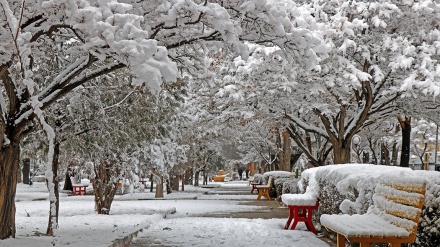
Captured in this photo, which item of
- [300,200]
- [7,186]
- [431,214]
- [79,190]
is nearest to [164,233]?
[300,200]

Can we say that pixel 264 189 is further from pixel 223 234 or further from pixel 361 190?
pixel 361 190

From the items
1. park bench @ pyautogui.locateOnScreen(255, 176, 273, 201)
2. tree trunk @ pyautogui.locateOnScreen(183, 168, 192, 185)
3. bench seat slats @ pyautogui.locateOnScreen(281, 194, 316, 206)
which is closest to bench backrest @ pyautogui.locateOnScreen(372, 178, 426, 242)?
bench seat slats @ pyautogui.locateOnScreen(281, 194, 316, 206)

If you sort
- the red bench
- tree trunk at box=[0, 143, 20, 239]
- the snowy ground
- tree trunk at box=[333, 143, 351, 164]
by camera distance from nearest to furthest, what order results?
tree trunk at box=[0, 143, 20, 239] < the snowy ground < tree trunk at box=[333, 143, 351, 164] < the red bench

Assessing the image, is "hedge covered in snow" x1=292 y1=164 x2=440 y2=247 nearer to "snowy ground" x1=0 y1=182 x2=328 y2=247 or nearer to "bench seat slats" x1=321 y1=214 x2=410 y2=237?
"bench seat slats" x1=321 y1=214 x2=410 y2=237

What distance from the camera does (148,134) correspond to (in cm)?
1268

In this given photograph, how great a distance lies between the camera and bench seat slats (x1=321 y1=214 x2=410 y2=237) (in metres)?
5.24

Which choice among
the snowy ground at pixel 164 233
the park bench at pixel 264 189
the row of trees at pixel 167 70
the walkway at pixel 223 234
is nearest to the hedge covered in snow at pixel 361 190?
the walkway at pixel 223 234

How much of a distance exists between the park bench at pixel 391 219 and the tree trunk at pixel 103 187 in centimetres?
947

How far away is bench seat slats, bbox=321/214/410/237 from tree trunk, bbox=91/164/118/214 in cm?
934

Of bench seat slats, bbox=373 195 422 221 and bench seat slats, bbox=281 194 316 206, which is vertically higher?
bench seat slats, bbox=373 195 422 221

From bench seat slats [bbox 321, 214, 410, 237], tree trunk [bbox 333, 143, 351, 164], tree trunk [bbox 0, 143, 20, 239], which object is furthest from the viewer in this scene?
tree trunk [bbox 333, 143, 351, 164]

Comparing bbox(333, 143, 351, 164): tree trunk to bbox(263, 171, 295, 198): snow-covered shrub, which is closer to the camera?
bbox(333, 143, 351, 164): tree trunk

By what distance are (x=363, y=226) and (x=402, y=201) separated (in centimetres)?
50

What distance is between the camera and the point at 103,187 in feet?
48.6
